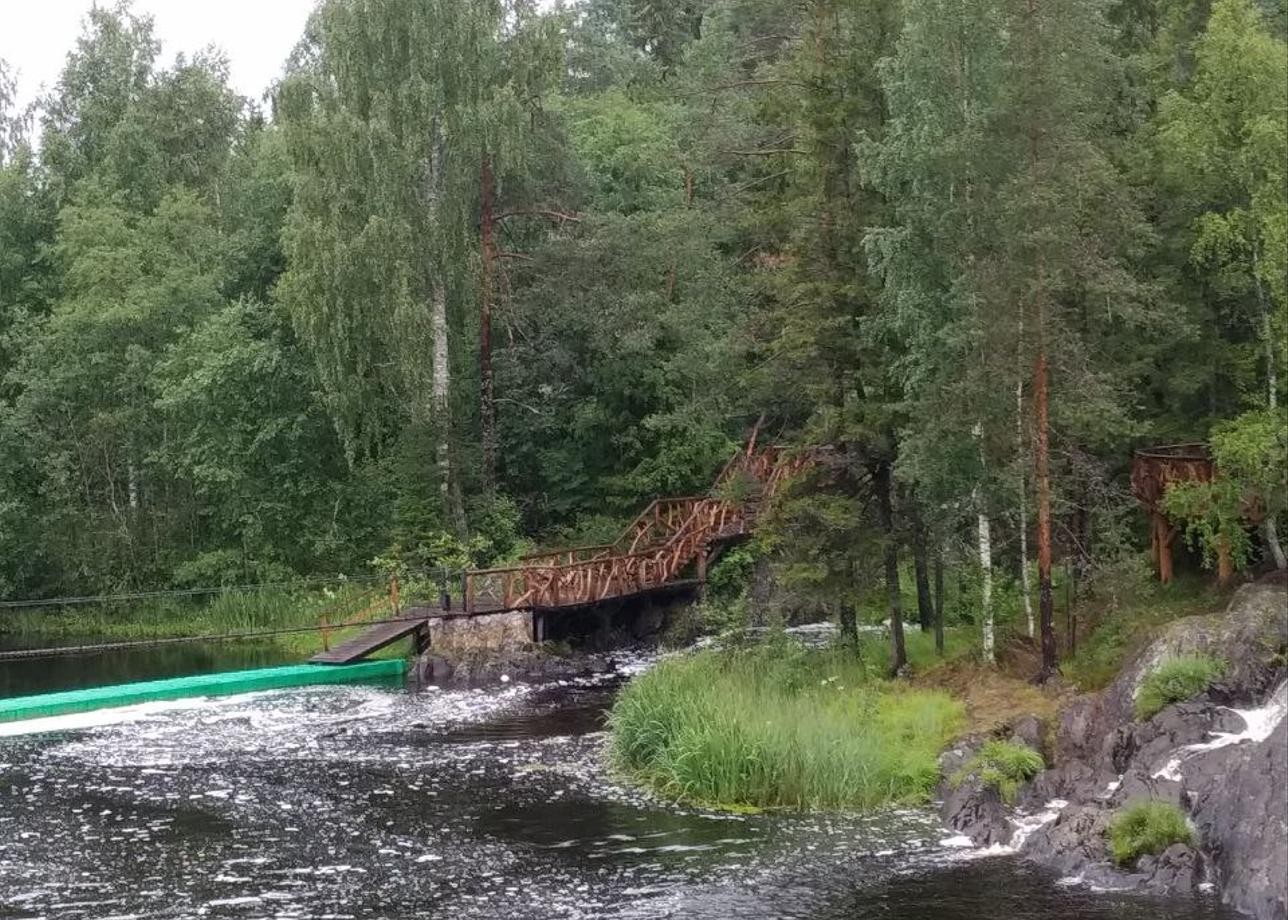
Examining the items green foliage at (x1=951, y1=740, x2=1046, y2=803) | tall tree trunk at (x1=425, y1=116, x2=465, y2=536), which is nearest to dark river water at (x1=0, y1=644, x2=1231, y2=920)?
green foliage at (x1=951, y1=740, x2=1046, y2=803)

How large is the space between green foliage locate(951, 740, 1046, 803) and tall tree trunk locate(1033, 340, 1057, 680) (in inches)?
91.9

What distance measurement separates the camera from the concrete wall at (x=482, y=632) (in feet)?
74.2

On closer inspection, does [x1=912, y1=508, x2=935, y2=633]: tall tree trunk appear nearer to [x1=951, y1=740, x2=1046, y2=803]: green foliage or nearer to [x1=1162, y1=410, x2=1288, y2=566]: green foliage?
[x1=1162, y1=410, x2=1288, y2=566]: green foliage

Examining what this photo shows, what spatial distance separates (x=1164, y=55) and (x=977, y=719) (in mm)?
11941

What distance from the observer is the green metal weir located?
1961 centimetres

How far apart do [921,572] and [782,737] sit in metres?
5.39

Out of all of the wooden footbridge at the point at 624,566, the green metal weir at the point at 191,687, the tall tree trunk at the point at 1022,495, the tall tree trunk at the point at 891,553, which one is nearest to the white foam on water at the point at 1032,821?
the tall tree trunk at the point at 1022,495

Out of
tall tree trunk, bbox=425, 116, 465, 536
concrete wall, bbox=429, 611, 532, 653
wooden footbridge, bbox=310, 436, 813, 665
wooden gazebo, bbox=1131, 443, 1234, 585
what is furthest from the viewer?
tall tree trunk, bbox=425, 116, 465, 536

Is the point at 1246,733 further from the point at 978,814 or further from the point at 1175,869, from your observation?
the point at 978,814

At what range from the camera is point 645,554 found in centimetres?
2512

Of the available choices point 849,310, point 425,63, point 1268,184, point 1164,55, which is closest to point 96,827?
point 849,310

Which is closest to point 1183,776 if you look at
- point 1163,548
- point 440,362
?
point 1163,548

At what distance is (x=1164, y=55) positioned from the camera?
20.9 m

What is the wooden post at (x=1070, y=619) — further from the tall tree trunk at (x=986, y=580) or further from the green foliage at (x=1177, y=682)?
the green foliage at (x=1177, y=682)
